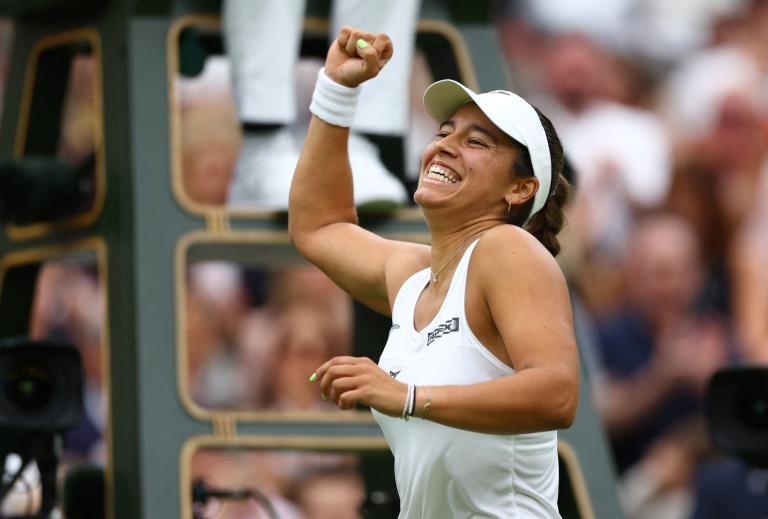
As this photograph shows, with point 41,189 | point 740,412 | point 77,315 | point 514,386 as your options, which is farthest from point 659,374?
point 514,386

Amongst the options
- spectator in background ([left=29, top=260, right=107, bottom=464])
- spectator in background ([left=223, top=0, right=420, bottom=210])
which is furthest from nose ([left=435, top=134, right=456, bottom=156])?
spectator in background ([left=29, top=260, right=107, bottom=464])

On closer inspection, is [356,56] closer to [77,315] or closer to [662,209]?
[662,209]

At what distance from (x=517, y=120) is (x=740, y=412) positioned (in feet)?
7.28

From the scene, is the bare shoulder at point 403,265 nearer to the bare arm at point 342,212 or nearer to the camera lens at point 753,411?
the bare arm at point 342,212

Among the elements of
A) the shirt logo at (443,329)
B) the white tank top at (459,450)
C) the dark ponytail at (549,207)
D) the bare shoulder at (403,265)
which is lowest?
the white tank top at (459,450)

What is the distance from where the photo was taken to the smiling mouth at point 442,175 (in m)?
3.66

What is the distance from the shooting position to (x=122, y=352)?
5.18 m

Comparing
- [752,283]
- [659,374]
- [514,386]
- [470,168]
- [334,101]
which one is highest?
[334,101]

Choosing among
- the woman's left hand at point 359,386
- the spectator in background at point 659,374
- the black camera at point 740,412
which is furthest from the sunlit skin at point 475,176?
the spectator in background at point 659,374

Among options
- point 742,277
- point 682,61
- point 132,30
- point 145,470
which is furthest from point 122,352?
point 682,61

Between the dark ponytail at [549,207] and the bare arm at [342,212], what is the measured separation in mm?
266

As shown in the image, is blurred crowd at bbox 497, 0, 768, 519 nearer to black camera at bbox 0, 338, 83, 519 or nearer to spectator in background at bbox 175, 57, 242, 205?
spectator in background at bbox 175, 57, 242, 205

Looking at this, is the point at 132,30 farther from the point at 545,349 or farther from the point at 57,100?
the point at 545,349

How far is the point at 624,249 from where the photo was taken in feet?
24.5
